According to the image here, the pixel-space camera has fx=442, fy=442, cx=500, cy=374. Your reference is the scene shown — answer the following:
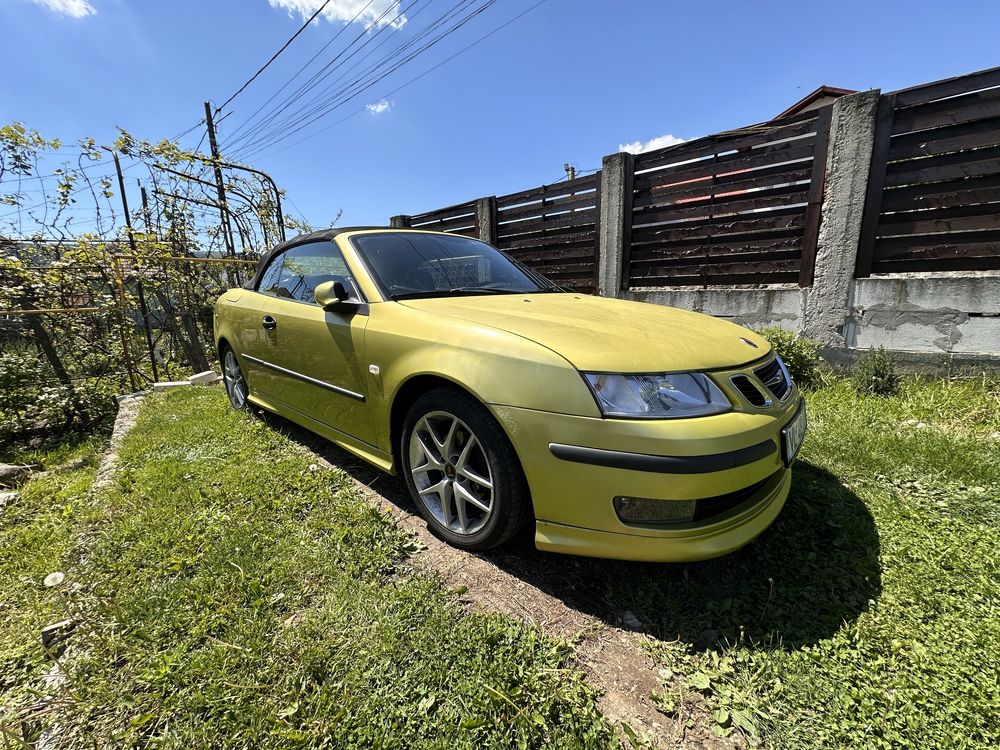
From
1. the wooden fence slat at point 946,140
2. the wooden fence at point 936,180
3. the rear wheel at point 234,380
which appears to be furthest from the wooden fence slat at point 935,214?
the rear wheel at point 234,380

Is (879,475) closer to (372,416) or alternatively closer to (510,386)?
(510,386)

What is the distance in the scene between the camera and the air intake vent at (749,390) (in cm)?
167

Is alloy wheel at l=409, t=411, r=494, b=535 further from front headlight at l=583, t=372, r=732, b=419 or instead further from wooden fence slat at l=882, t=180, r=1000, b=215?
wooden fence slat at l=882, t=180, r=1000, b=215

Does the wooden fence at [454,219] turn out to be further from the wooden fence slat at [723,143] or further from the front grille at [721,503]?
the front grille at [721,503]

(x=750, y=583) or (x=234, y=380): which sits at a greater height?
(x=234, y=380)

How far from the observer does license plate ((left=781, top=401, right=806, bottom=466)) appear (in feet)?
5.66

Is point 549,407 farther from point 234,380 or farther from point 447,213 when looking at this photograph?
point 447,213

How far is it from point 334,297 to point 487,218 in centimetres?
522

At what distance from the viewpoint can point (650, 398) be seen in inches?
60.1

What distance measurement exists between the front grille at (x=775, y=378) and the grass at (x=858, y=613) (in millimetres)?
651

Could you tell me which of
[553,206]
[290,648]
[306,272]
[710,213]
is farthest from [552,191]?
[290,648]

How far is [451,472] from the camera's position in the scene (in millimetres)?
1956

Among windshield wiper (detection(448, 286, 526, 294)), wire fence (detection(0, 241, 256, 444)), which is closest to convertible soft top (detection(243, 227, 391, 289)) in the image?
windshield wiper (detection(448, 286, 526, 294))

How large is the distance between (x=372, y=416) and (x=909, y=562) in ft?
7.91
